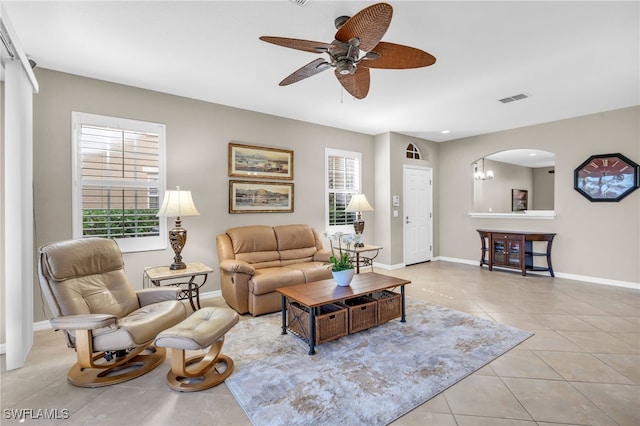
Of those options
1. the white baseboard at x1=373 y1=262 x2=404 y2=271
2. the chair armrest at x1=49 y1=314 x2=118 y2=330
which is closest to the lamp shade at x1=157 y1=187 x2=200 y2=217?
the chair armrest at x1=49 y1=314 x2=118 y2=330

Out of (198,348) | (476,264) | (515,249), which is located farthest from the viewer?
(476,264)

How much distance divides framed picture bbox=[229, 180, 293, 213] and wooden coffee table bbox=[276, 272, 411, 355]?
1.82 m

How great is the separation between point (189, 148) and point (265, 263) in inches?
71.9

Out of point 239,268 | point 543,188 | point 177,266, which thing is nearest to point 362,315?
point 239,268

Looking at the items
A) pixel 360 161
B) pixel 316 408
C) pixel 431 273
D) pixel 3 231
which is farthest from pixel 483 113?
pixel 3 231

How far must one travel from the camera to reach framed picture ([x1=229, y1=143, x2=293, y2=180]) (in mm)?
4441

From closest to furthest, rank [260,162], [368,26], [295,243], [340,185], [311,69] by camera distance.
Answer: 1. [368,26]
2. [311,69]
3. [295,243]
4. [260,162]
5. [340,185]

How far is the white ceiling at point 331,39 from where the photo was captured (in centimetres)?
231

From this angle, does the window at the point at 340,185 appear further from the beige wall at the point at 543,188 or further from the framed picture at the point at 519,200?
the beige wall at the point at 543,188

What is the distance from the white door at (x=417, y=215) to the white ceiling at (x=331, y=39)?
6.82 ft

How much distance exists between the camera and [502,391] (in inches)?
81.7

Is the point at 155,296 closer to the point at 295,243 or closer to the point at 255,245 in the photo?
the point at 255,245

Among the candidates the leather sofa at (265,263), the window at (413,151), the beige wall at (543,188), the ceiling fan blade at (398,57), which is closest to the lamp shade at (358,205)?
the leather sofa at (265,263)

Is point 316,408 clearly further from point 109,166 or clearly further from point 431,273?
point 431,273
